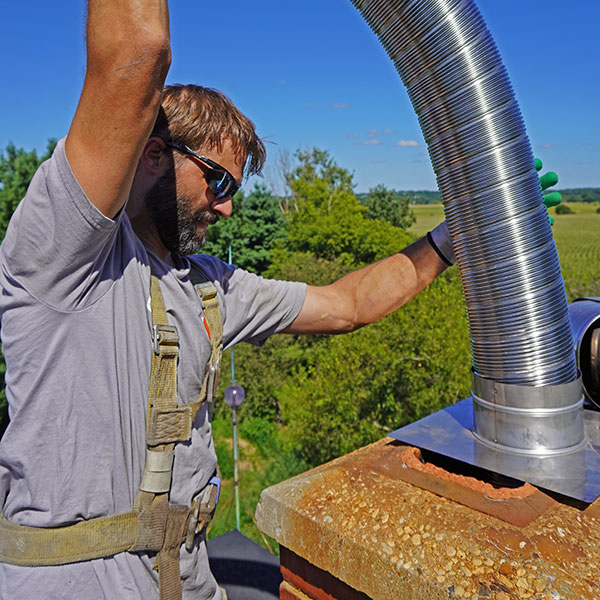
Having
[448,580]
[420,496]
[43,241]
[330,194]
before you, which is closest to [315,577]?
[420,496]

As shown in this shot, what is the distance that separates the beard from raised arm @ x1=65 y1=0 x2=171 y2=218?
726 mm

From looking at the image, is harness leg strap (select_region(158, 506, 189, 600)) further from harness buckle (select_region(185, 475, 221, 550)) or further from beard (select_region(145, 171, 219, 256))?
beard (select_region(145, 171, 219, 256))

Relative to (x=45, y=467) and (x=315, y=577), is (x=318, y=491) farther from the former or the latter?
(x=45, y=467)

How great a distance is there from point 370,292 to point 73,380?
1562mm

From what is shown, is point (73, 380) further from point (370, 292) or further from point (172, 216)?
point (370, 292)

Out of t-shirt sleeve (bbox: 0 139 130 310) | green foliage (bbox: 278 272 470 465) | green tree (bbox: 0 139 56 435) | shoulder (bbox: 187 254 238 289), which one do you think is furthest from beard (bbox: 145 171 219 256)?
green tree (bbox: 0 139 56 435)

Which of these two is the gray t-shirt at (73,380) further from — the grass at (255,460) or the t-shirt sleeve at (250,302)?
the grass at (255,460)

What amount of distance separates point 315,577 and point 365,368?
7.24 meters

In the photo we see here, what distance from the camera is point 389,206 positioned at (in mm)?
58438

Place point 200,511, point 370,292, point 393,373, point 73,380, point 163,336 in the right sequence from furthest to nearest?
point 393,373
point 370,292
point 200,511
point 163,336
point 73,380

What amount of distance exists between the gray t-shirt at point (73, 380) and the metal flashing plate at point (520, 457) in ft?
3.20

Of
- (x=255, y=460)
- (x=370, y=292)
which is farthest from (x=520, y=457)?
(x=255, y=460)

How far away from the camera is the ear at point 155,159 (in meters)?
2.12

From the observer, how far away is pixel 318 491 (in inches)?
74.4
